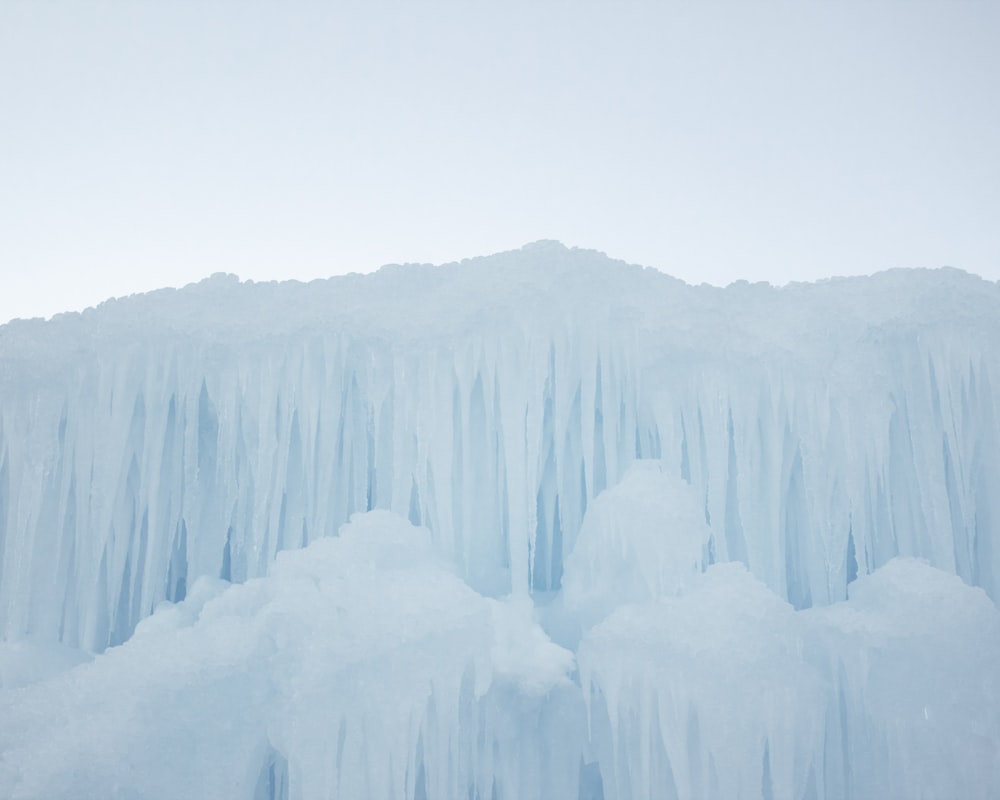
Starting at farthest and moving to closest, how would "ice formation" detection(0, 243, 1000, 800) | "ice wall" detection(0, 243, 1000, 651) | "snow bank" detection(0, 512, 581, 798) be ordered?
1. "ice wall" detection(0, 243, 1000, 651)
2. "ice formation" detection(0, 243, 1000, 800)
3. "snow bank" detection(0, 512, 581, 798)

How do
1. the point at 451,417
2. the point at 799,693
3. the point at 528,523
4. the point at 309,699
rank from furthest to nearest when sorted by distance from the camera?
the point at 451,417 < the point at 528,523 < the point at 799,693 < the point at 309,699

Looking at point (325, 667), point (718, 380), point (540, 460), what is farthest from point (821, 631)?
point (325, 667)

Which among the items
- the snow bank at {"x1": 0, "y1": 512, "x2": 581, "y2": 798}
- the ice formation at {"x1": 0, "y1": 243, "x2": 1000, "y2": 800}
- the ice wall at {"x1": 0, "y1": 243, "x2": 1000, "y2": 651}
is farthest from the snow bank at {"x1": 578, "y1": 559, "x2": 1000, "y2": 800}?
the ice wall at {"x1": 0, "y1": 243, "x2": 1000, "y2": 651}

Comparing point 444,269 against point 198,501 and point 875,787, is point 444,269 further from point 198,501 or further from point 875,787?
point 875,787

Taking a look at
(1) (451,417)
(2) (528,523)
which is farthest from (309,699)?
(1) (451,417)

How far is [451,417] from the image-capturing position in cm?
734

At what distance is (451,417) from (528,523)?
1224mm

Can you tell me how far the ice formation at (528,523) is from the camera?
5137 millimetres

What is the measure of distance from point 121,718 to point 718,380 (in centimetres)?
551

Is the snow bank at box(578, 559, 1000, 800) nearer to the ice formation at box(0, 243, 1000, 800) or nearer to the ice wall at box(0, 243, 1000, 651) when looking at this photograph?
the ice formation at box(0, 243, 1000, 800)

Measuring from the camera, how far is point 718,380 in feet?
24.1

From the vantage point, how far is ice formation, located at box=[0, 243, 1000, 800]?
16.9ft

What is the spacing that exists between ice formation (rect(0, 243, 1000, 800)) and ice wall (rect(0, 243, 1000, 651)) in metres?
0.03

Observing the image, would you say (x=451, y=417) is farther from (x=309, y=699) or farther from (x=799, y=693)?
(x=799, y=693)
